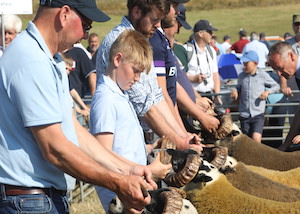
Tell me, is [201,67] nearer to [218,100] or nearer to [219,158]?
[218,100]

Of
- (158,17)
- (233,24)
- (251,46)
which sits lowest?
(233,24)

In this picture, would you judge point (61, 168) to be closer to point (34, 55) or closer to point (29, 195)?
point (29, 195)

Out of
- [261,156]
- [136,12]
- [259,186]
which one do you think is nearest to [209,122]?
[259,186]

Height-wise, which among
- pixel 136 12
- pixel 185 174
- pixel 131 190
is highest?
pixel 136 12

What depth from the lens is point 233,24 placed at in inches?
1971

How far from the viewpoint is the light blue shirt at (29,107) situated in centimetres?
262

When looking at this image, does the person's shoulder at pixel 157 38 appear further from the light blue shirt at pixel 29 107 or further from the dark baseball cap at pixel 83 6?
the light blue shirt at pixel 29 107

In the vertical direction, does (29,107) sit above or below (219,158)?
above

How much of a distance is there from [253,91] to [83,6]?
6667mm

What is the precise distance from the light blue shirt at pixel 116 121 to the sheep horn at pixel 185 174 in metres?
0.22

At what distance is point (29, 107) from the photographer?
8.59ft

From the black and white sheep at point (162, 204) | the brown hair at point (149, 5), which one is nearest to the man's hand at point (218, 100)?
the brown hair at point (149, 5)

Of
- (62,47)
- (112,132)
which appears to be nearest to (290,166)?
(112,132)

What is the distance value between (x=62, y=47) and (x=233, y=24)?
48275 millimetres
